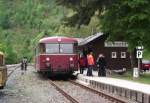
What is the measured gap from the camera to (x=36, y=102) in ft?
70.0

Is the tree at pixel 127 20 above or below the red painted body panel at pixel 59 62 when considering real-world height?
above

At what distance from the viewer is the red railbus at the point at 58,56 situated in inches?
1517

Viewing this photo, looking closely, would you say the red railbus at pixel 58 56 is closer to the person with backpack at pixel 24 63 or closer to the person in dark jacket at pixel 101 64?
the person in dark jacket at pixel 101 64

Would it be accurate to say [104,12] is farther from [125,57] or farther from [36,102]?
[36,102]

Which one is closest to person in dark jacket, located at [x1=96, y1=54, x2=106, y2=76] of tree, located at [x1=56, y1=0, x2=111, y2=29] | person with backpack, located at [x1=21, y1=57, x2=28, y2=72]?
tree, located at [x1=56, y1=0, x2=111, y2=29]

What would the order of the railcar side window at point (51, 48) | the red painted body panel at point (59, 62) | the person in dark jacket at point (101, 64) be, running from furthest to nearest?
1. the railcar side window at point (51, 48)
2. the person in dark jacket at point (101, 64)
3. the red painted body panel at point (59, 62)

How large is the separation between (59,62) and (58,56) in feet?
1.53

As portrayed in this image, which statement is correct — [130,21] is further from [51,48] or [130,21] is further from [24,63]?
[24,63]

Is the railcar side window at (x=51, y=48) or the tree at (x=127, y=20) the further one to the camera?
the tree at (x=127, y=20)

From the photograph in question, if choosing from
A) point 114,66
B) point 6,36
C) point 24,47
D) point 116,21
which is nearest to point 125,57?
point 114,66

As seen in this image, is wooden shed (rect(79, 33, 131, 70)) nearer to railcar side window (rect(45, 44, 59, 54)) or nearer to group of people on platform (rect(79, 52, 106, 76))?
group of people on platform (rect(79, 52, 106, 76))

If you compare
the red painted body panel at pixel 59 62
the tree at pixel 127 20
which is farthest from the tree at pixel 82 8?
the red painted body panel at pixel 59 62

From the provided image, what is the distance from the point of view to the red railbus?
38.5 metres

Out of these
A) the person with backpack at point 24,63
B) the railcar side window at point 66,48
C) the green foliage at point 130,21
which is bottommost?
Result: the person with backpack at point 24,63
